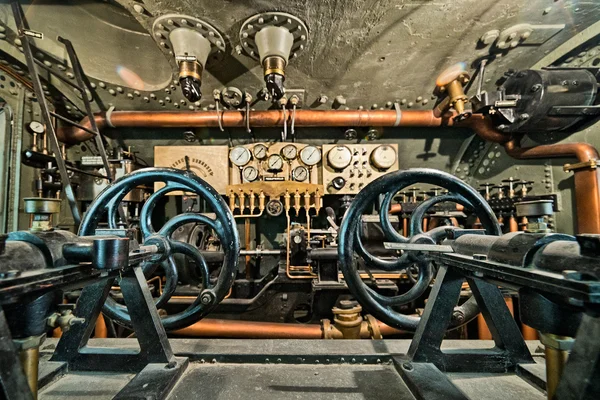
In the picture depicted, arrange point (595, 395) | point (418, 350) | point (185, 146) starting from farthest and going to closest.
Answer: point (185, 146) < point (418, 350) < point (595, 395)

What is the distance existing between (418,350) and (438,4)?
1.94 meters

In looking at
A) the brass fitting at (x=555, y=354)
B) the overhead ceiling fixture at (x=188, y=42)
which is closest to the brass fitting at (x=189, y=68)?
Answer: the overhead ceiling fixture at (x=188, y=42)

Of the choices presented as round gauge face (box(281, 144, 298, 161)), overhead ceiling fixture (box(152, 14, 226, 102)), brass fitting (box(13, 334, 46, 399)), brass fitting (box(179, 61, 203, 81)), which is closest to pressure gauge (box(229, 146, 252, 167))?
round gauge face (box(281, 144, 298, 161))

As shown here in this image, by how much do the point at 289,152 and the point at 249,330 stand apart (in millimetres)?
1676

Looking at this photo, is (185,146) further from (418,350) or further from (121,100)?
(418,350)

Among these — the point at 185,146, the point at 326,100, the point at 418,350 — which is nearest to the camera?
the point at 418,350

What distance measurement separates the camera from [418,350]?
2.90 feet

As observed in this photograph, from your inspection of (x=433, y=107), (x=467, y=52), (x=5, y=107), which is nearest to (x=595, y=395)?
(x=467, y=52)

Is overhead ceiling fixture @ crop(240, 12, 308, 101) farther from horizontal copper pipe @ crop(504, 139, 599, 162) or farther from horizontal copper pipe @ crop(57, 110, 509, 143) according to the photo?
horizontal copper pipe @ crop(504, 139, 599, 162)

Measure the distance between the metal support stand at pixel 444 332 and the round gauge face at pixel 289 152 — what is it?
2.01m

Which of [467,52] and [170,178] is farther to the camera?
[467,52]

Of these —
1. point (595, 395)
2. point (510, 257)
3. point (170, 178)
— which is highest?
point (170, 178)

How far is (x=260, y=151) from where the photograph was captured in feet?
8.79

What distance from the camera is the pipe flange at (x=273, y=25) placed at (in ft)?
5.31
